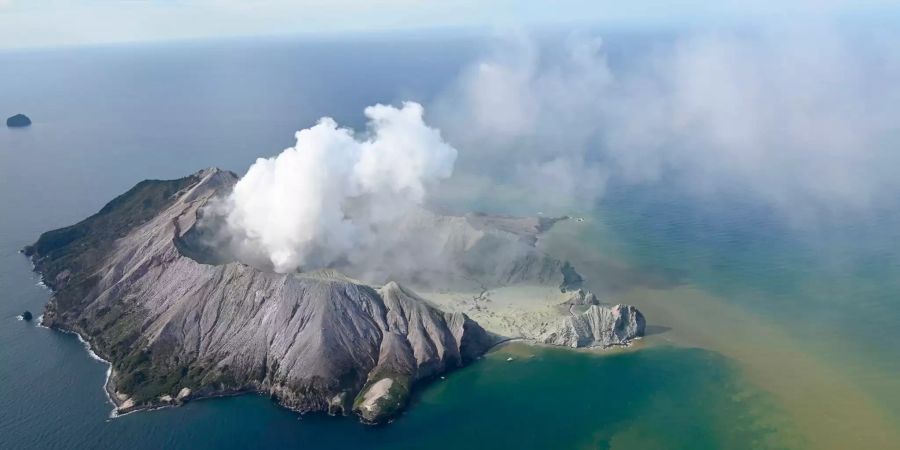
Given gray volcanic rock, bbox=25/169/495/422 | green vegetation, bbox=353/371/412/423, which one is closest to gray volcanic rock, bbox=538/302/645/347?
gray volcanic rock, bbox=25/169/495/422

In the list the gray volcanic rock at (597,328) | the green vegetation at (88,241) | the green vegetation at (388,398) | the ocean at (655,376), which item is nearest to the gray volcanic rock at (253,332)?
the green vegetation at (388,398)

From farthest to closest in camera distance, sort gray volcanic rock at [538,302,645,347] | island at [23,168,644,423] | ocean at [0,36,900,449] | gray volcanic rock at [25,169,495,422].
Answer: gray volcanic rock at [538,302,645,347]
island at [23,168,644,423]
gray volcanic rock at [25,169,495,422]
ocean at [0,36,900,449]

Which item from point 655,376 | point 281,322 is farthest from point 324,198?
point 655,376

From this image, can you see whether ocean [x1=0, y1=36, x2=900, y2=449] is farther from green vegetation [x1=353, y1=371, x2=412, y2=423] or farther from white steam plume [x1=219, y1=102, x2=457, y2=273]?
white steam plume [x1=219, y1=102, x2=457, y2=273]

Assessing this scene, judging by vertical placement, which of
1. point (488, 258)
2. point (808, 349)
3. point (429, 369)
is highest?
point (488, 258)

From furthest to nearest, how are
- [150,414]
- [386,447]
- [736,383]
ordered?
[736,383]
[150,414]
[386,447]

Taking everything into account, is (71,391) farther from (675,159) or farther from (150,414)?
(675,159)

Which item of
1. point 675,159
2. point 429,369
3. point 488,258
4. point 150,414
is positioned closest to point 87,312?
point 150,414
